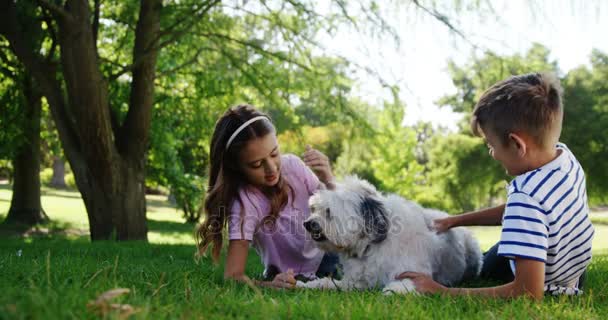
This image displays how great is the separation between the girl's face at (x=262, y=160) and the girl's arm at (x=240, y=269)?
1.66 feet

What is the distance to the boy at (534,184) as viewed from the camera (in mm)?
3158

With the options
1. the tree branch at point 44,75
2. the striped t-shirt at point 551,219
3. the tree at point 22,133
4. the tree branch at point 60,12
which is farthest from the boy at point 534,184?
the tree at point 22,133

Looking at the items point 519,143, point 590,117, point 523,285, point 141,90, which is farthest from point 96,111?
point 590,117

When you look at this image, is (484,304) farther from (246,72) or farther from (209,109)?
(209,109)

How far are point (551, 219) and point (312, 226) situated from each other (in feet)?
5.26

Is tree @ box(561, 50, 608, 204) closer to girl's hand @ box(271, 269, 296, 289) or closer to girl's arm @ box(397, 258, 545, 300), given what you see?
girl's hand @ box(271, 269, 296, 289)

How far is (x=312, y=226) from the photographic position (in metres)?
4.18

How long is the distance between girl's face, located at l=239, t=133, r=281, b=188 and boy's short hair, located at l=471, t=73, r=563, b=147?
1.67m

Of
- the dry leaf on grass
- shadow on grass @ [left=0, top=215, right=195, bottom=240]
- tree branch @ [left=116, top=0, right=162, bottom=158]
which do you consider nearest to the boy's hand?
the dry leaf on grass

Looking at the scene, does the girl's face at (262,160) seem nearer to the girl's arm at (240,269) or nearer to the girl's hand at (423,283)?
the girl's arm at (240,269)

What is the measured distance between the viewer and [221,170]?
15.3 feet

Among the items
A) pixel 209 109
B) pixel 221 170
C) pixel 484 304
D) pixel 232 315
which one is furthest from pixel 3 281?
pixel 209 109

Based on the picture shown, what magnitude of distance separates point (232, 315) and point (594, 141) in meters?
34.7

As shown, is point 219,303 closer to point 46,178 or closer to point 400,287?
point 400,287
